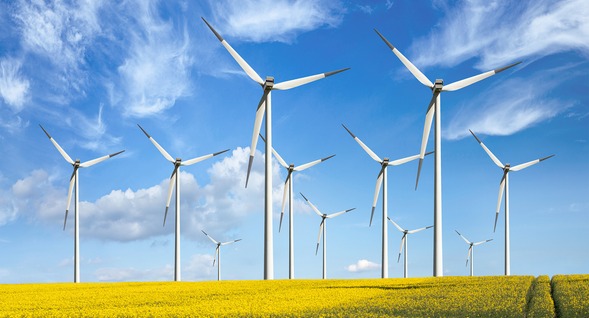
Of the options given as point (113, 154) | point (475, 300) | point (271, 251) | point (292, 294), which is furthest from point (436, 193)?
point (113, 154)

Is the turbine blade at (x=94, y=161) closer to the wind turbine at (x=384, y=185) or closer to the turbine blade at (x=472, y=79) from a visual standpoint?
the wind turbine at (x=384, y=185)

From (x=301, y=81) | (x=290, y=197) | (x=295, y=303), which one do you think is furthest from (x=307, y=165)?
(x=295, y=303)

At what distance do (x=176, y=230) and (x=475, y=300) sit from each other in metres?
56.1

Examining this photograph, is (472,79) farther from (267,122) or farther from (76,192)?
(76,192)

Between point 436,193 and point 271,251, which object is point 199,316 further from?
point 436,193

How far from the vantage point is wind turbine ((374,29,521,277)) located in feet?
197

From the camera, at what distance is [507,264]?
87.1m

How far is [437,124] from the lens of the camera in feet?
209

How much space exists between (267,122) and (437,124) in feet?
56.0

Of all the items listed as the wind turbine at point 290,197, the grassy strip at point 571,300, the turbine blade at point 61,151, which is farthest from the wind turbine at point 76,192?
the grassy strip at point 571,300

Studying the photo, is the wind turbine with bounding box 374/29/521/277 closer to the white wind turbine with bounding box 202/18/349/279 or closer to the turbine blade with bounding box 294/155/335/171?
the white wind turbine with bounding box 202/18/349/279

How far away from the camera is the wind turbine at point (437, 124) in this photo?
5994 centimetres

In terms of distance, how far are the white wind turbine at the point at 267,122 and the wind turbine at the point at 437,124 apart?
349 inches

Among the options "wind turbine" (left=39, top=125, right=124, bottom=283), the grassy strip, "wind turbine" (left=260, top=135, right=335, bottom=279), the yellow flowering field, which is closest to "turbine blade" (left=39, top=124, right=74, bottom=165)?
"wind turbine" (left=39, top=125, right=124, bottom=283)
